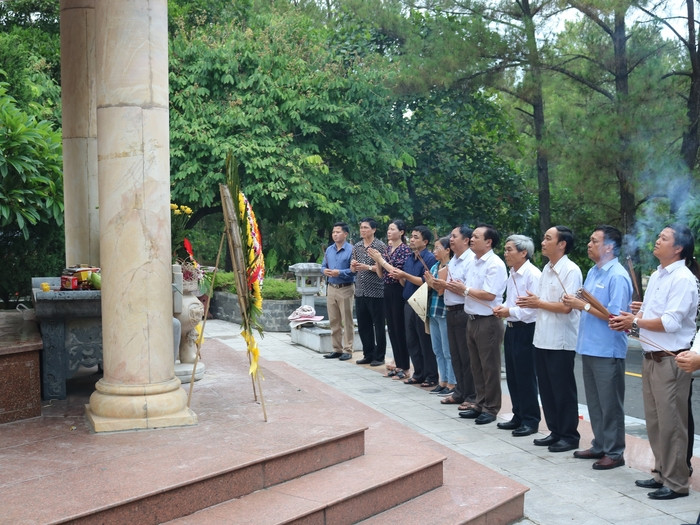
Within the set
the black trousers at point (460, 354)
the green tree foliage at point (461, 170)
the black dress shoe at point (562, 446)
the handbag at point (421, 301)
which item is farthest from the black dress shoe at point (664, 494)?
the green tree foliage at point (461, 170)

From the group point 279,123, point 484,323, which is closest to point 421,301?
point 484,323

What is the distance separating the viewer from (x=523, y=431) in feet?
24.7

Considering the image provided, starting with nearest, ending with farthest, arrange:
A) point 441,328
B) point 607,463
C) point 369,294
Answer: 1. point 607,463
2. point 441,328
3. point 369,294

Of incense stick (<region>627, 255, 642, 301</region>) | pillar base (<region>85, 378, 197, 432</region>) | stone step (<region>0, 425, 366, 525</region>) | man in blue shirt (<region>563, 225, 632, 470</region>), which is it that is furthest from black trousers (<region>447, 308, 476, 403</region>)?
pillar base (<region>85, 378, 197, 432</region>)

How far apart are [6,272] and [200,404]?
7.22 metres

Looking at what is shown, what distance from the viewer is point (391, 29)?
2272cm

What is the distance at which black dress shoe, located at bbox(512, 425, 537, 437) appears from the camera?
24.7 feet

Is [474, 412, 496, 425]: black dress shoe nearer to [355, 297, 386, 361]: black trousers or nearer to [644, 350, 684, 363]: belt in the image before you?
[644, 350, 684, 363]: belt

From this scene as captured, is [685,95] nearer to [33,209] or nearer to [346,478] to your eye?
[33,209]

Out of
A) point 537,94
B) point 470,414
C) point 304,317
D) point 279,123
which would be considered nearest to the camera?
point 470,414

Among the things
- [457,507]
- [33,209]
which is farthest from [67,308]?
[33,209]

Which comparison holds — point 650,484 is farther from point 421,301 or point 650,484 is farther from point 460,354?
point 421,301

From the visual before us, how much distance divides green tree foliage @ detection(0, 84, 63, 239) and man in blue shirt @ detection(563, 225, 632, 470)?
696cm

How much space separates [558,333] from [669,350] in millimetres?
1236
